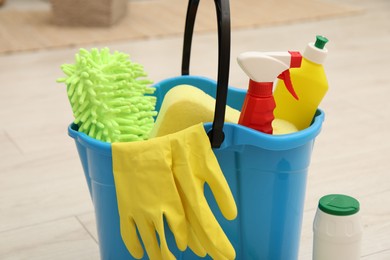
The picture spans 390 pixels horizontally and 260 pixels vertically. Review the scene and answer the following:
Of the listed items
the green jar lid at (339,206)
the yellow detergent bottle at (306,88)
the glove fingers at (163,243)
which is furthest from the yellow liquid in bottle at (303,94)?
the glove fingers at (163,243)

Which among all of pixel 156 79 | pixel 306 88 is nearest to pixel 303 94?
pixel 306 88

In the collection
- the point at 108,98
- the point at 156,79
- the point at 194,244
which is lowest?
the point at 156,79

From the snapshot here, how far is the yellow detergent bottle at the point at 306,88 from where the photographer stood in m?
0.89

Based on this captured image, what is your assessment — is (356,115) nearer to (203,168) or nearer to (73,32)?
(203,168)

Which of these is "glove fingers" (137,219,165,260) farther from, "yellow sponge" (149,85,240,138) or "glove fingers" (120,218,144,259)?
"yellow sponge" (149,85,240,138)

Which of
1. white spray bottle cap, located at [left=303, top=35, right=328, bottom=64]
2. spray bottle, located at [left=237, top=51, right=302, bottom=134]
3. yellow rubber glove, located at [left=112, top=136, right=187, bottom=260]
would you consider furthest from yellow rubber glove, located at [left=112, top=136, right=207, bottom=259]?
white spray bottle cap, located at [left=303, top=35, right=328, bottom=64]

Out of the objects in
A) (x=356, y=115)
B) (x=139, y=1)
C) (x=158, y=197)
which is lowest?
(x=139, y=1)

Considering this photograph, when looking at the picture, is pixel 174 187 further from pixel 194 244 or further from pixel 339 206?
pixel 339 206

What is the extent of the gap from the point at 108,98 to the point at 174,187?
155 millimetres

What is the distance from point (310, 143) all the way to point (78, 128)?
0.93ft

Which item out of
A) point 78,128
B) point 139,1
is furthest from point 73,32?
point 78,128

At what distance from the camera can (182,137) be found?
0.81 metres

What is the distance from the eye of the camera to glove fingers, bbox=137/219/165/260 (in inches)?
32.5

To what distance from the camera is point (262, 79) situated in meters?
0.83
